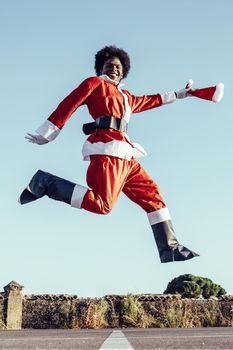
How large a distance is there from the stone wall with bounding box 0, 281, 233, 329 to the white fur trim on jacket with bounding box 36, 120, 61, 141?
35.8 ft

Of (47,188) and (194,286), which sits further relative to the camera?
(194,286)

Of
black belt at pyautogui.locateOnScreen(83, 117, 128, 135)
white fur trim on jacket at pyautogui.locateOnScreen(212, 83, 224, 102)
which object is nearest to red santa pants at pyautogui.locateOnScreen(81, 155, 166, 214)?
black belt at pyautogui.locateOnScreen(83, 117, 128, 135)

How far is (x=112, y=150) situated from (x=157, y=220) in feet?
2.79

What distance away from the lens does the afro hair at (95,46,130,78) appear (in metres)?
6.41

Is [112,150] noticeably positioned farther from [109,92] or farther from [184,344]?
[184,344]

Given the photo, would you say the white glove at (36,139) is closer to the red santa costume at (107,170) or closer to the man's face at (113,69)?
the red santa costume at (107,170)

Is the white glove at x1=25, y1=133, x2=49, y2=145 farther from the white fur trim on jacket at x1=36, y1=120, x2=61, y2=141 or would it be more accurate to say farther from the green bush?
the green bush

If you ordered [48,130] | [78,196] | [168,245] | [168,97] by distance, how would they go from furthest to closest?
[168,97], [168,245], [48,130], [78,196]

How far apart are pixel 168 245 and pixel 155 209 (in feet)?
1.17

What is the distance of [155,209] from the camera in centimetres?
600

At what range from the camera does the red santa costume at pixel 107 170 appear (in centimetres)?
551

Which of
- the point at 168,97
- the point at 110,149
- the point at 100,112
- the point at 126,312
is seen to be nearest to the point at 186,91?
the point at 168,97

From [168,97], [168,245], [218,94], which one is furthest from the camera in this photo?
[168,97]

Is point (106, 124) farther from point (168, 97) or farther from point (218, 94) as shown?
point (218, 94)
